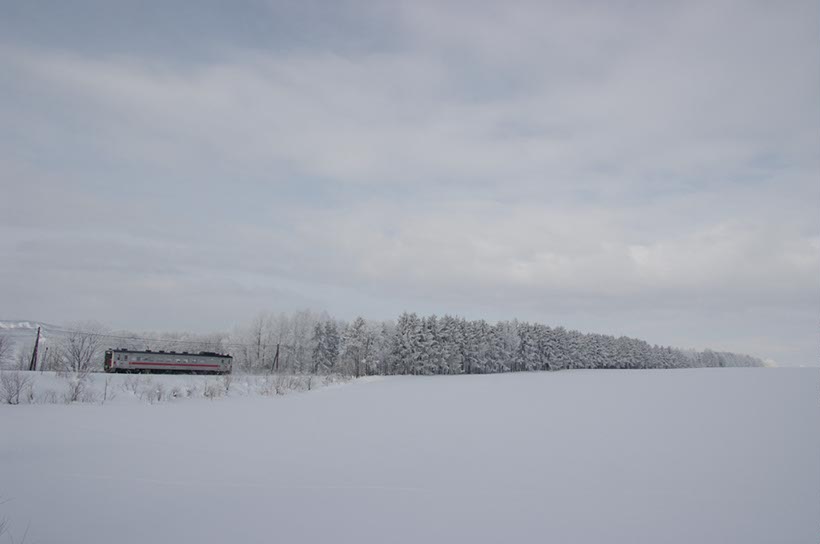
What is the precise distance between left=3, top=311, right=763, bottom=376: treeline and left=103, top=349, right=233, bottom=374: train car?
9.49 m

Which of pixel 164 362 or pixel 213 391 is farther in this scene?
pixel 164 362

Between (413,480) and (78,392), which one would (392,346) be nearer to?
(78,392)

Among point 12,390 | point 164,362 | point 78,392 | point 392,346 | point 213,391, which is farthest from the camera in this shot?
point 392,346

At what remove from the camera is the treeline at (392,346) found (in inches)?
2852

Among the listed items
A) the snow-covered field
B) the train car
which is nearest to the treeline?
the train car

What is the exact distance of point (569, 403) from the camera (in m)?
24.5

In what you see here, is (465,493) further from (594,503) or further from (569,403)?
(569,403)

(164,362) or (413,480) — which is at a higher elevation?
(164,362)

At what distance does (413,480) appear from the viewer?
9617 mm

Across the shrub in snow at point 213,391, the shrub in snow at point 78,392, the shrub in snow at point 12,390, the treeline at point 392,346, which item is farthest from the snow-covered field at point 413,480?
the treeline at point 392,346

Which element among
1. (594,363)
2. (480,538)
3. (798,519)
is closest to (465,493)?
(480,538)

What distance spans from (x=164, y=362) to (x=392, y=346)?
36.5 m

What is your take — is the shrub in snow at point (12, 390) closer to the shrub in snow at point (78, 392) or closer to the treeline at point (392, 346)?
the shrub in snow at point (78, 392)

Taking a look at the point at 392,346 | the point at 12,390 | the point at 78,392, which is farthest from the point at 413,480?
the point at 392,346
